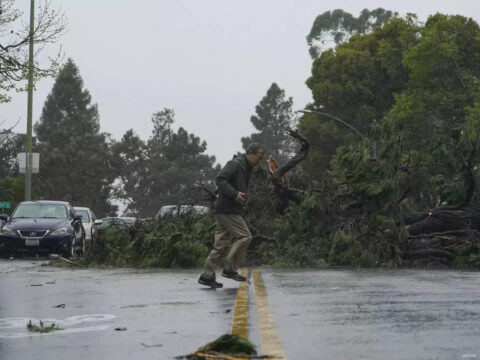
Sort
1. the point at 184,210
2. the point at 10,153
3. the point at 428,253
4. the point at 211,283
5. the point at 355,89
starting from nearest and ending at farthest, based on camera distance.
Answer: the point at 211,283
the point at 428,253
the point at 184,210
the point at 355,89
the point at 10,153

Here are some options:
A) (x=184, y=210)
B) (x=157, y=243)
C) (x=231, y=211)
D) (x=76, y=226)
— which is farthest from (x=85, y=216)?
(x=231, y=211)

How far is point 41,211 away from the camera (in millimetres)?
27328

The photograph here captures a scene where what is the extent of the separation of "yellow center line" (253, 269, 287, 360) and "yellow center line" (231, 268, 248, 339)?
4.8 inches

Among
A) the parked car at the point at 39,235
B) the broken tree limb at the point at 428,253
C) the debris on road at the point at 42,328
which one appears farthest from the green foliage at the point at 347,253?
the debris on road at the point at 42,328

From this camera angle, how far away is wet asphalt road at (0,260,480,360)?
699cm

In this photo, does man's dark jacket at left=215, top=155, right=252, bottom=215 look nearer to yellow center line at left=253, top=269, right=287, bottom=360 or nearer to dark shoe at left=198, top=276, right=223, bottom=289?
dark shoe at left=198, top=276, right=223, bottom=289

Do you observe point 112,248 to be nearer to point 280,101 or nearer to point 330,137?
point 330,137

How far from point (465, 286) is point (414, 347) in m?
5.84

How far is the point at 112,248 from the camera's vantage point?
19.4 meters

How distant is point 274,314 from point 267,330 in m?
1.25

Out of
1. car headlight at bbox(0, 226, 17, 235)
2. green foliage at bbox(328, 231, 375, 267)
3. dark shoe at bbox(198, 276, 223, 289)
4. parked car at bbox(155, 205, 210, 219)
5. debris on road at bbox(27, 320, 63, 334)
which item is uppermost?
parked car at bbox(155, 205, 210, 219)

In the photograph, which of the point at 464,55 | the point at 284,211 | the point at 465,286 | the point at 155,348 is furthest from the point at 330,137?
the point at 155,348

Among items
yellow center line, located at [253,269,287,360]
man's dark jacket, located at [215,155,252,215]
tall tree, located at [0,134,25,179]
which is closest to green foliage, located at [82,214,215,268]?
man's dark jacket, located at [215,155,252,215]

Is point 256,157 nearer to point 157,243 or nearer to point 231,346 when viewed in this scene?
point 157,243
